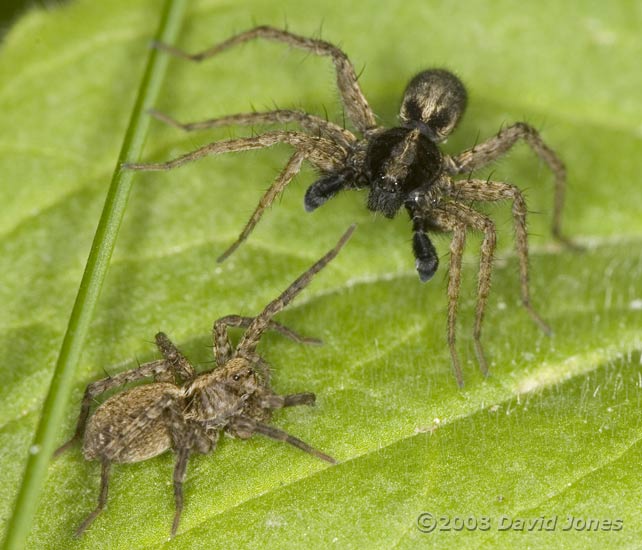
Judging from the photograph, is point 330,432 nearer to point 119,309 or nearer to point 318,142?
point 119,309

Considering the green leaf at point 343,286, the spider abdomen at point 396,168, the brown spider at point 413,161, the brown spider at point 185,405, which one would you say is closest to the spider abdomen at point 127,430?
the brown spider at point 185,405

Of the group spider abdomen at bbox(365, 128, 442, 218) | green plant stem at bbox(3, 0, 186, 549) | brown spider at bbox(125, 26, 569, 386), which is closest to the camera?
green plant stem at bbox(3, 0, 186, 549)

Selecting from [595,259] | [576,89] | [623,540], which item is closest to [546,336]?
[595,259]

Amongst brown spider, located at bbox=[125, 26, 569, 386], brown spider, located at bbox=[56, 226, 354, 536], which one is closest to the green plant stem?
brown spider, located at bbox=[125, 26, 569, 386]

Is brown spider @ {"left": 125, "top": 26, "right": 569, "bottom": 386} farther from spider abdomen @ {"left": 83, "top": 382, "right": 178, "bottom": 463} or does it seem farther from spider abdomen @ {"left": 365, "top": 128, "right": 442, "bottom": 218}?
spider abdomen @ {"left": 83, "top": 382, "right": 178, "bottom": 463}

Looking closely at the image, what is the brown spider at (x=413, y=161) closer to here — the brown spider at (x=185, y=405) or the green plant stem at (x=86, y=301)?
the green plant stem at (x=86, y=301)
